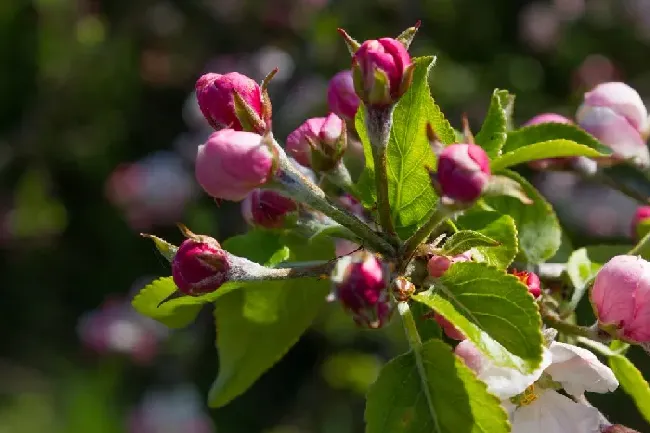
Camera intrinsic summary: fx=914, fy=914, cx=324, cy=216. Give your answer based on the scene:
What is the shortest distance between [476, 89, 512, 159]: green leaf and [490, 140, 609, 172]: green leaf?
7cm

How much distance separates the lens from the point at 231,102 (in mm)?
818

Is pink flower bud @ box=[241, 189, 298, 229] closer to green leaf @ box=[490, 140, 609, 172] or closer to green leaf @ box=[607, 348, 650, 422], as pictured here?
green leaf @ box=[490, 140, 609, 172]

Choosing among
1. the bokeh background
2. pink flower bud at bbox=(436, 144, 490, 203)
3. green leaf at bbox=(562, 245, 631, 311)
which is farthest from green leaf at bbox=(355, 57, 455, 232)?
the bokeh background

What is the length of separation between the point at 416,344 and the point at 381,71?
25 centimetres

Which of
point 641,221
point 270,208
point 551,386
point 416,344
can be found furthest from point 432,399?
point 641,221

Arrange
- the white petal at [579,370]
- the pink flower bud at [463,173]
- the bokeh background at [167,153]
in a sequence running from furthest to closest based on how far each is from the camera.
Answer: the bokeh background at [167,153], the white petal at [579,370], the pink flower bud at [463,173]

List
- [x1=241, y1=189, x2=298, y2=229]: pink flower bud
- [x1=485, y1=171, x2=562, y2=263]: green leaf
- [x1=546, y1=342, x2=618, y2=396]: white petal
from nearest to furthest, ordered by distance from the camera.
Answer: [x1=546, y1=342, x2=618, y2=396]: white petal
[x1=241, y1=189, x2=298, y2=229]: pink flower bud
[x1=485, y1=171, x2=562, y2=263]: green leaf

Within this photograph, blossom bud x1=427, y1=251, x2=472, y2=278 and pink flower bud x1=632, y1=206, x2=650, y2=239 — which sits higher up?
blossom bud x1=427, y1=251, x2=472, y2=278

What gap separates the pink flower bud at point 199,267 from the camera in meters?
0.78

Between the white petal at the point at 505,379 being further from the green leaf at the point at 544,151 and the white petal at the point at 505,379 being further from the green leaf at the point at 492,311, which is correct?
the green leaf at the point at 544,151

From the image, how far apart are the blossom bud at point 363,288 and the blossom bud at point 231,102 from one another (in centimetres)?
15

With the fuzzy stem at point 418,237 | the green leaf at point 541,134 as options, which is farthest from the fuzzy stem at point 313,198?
the green leaf at point 541,134

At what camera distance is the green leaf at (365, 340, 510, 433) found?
77 centimetres

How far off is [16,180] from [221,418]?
1328 millimetres
